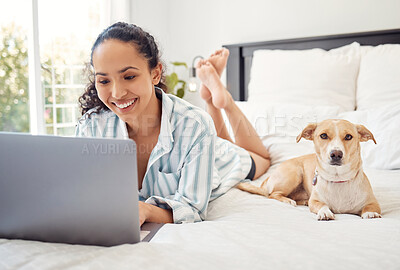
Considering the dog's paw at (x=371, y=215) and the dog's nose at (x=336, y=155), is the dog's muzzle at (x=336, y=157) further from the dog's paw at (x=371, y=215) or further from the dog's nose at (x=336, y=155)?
the dog's paw at (x=371, y=215)

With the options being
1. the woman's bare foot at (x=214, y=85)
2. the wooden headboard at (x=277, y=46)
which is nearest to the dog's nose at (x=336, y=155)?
the woman's bare foot at (x=214, y=85)

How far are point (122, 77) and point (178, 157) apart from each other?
1.06 ft

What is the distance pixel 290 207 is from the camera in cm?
127

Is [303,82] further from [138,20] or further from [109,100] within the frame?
[138,20]

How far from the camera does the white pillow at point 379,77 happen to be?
1973 millimetres

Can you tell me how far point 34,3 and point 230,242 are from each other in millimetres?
2453

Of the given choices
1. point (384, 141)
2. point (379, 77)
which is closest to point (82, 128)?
point (384, 141)

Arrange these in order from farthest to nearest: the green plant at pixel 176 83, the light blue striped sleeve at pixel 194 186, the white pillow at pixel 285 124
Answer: the green plant at pixel 176 83 → the white pillow at pixel 285 124 → the light blue striped sleeve at pixel 194 186

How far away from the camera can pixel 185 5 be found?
353cm

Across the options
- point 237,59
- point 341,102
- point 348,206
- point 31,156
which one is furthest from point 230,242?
point 237,59

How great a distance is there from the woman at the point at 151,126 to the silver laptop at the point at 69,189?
29 centimetres

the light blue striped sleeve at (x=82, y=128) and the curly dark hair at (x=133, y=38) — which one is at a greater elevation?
the curly dark hair at (x=133, y=38)

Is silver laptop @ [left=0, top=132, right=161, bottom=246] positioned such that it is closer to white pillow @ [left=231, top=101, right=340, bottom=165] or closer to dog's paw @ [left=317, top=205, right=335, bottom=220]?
dog's paw @ [left=317, top=205, right=335, bottom=220]

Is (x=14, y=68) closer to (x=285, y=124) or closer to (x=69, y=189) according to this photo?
(x=285, y=124)
